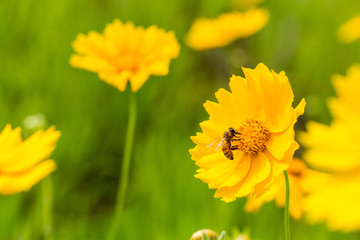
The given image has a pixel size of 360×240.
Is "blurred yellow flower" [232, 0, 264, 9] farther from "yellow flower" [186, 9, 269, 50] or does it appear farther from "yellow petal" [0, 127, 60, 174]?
"yellow petal" [0, 127, 60, 174]

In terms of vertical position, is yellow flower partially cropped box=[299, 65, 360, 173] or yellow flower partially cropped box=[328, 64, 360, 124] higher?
yellow flower partially cropped box=[328, 64, 360, 124]

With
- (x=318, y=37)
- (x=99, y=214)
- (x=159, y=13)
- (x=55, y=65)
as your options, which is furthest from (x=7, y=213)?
(x=318, y=37)

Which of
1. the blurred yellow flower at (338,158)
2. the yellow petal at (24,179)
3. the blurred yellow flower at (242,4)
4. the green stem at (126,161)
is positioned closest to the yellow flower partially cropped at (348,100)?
the blurred yellow flower at (338,158)

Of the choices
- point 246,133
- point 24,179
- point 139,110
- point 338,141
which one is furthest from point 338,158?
point 139,110

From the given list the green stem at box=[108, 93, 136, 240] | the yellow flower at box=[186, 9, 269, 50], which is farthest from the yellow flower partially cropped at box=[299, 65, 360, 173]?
the yellow flower at box=[186, 9, 269, 50]

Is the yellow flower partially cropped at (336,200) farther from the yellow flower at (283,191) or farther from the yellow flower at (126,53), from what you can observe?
the yellow flower at (126,53)

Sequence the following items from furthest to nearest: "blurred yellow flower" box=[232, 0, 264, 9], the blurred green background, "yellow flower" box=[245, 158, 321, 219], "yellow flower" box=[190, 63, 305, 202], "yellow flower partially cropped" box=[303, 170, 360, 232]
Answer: "blurred yellow flower" box=[232, 0, 264, 9] → the blurred green background → "yellow flower" box=[245, 158, 321, 219] → "yellow flower" box=[190, 63, 305, 202] → "yellow flower partially cropped" box=[303, 170, 360, 232]
